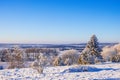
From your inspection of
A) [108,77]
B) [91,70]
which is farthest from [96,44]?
[108,77]

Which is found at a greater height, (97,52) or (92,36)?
(92,36)

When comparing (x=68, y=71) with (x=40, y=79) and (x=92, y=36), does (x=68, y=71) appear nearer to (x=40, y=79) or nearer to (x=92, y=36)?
(x=40, y=79)

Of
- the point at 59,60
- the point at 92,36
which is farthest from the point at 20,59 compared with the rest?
the point at 92,36

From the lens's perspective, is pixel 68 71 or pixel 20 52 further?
pixel 20 52

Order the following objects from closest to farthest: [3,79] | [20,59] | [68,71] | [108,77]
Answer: [3,79] < [108,77] < [68,71] < [20,59]

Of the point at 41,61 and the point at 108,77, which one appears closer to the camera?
the point at 108,77

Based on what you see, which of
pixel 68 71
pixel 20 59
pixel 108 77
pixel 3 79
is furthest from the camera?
pixel 20 59

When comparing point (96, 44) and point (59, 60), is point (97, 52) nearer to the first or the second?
point (96, 44)

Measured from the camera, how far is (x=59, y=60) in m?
50.4

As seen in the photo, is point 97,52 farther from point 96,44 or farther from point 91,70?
point 91,70

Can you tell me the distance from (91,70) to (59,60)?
29.4m

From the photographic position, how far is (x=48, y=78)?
16562 mm

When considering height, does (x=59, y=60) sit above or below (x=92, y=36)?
below

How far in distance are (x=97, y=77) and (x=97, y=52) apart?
1292 inches
